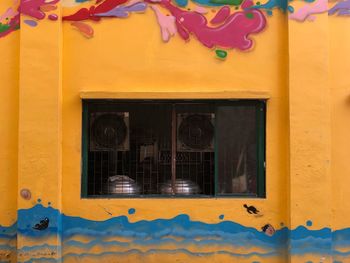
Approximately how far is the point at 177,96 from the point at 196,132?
0.61 m

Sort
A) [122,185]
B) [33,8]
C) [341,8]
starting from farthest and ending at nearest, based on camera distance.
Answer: [122,185]
[341,8]
[33,8]

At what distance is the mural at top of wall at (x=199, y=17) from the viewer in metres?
6.66

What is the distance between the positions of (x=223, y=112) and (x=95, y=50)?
1994mm

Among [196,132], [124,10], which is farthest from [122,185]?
[124,10]

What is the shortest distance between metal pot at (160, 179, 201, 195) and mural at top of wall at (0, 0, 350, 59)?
72.2 inches

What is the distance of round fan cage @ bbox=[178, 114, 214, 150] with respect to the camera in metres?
6.80

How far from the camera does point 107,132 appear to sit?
22.3ft

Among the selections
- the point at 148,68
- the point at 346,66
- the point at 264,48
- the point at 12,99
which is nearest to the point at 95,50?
the point at 148,68

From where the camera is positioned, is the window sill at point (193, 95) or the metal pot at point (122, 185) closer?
the window sill at point (193, 95)

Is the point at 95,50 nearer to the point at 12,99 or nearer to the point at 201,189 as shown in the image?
the point at 12,99

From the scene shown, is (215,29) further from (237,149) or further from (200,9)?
(237,149)

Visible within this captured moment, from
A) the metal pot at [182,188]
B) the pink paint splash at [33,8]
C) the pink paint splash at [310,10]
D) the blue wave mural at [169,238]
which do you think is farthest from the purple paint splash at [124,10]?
the blue wave mural at [169,238]

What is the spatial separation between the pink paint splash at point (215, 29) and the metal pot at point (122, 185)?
215 centimetres

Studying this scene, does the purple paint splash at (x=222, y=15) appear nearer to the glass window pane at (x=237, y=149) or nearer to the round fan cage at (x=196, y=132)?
the glass window pane at (x=237, y=149)
